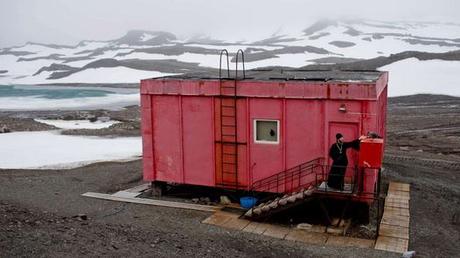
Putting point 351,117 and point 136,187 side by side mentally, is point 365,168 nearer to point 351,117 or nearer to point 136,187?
point 351,117

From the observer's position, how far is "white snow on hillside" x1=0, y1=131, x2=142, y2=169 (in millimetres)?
24766

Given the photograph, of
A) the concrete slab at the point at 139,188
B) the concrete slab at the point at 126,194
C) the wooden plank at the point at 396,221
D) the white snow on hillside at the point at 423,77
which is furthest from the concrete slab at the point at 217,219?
the white snow on hillside at the point at 423,77

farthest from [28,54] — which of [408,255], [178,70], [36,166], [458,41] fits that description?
[408,255]

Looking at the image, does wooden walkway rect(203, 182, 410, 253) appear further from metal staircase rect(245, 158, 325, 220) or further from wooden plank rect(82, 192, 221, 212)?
wooden plank rect(82, 192, 221, 212)

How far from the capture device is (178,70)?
243ft

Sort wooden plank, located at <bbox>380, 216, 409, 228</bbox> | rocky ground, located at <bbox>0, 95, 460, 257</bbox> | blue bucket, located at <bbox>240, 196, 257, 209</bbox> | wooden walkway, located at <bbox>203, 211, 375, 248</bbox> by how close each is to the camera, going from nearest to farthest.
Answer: rocky ground, located at <bbox>0, 95, 460, 257</bbox> < wooden walkway, located at <bbox>203, 211, 375, 248</bbox> < wooden plank, located at <bbox>380, 216, 409, 228</bbox> < blue bucket, located at <bbox>240, 196, 257, 209</bbox>

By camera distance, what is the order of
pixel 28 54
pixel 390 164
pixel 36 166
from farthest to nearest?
pixel 28 54
pixel 36 166
pixel 390 164

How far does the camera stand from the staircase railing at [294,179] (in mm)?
15062

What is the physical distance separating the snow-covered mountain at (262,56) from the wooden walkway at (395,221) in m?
37.1

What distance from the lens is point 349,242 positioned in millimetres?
13336

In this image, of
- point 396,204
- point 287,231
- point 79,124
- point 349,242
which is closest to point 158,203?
point 287,231

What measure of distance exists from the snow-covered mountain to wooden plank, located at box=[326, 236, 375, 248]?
138 ft

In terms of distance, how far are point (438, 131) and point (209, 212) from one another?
20.2 meters

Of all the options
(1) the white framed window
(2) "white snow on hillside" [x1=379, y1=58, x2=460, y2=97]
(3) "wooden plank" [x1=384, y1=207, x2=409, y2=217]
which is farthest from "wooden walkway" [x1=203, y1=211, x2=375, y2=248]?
(2) "white snow on hillside" [x1=379, y1=58, x2=460, y2=97]
